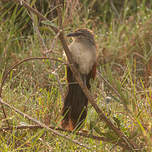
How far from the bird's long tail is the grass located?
0.22 ft

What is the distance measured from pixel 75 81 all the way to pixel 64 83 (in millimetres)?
285

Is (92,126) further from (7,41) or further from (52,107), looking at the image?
(7,41)

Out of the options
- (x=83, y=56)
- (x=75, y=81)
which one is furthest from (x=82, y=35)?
(x=75, y=81)

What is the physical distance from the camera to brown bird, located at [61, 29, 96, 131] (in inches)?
76.9

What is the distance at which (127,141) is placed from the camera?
174cm

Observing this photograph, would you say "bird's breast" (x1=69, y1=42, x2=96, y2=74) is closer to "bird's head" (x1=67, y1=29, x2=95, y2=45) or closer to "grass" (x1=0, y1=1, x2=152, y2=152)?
"bird's head" (x1=67, y1=29, x2=95, y2=45)

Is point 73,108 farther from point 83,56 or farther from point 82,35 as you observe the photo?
point 82,35

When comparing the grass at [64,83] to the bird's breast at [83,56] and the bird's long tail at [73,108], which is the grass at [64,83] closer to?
the bird's long tail at [73,108]

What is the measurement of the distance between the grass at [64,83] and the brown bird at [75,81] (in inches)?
3.1

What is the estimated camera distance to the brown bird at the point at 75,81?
1953 millimetres

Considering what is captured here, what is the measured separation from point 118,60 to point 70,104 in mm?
1880

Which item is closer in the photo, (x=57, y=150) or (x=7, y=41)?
(x=57, y=150)

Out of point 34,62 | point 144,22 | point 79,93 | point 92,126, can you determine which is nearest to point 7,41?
point 34,62

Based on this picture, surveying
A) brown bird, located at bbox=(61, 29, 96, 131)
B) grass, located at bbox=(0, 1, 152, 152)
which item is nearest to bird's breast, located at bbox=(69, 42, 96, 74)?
brown bird, located at bbox=(61, 29, 96, 131)
